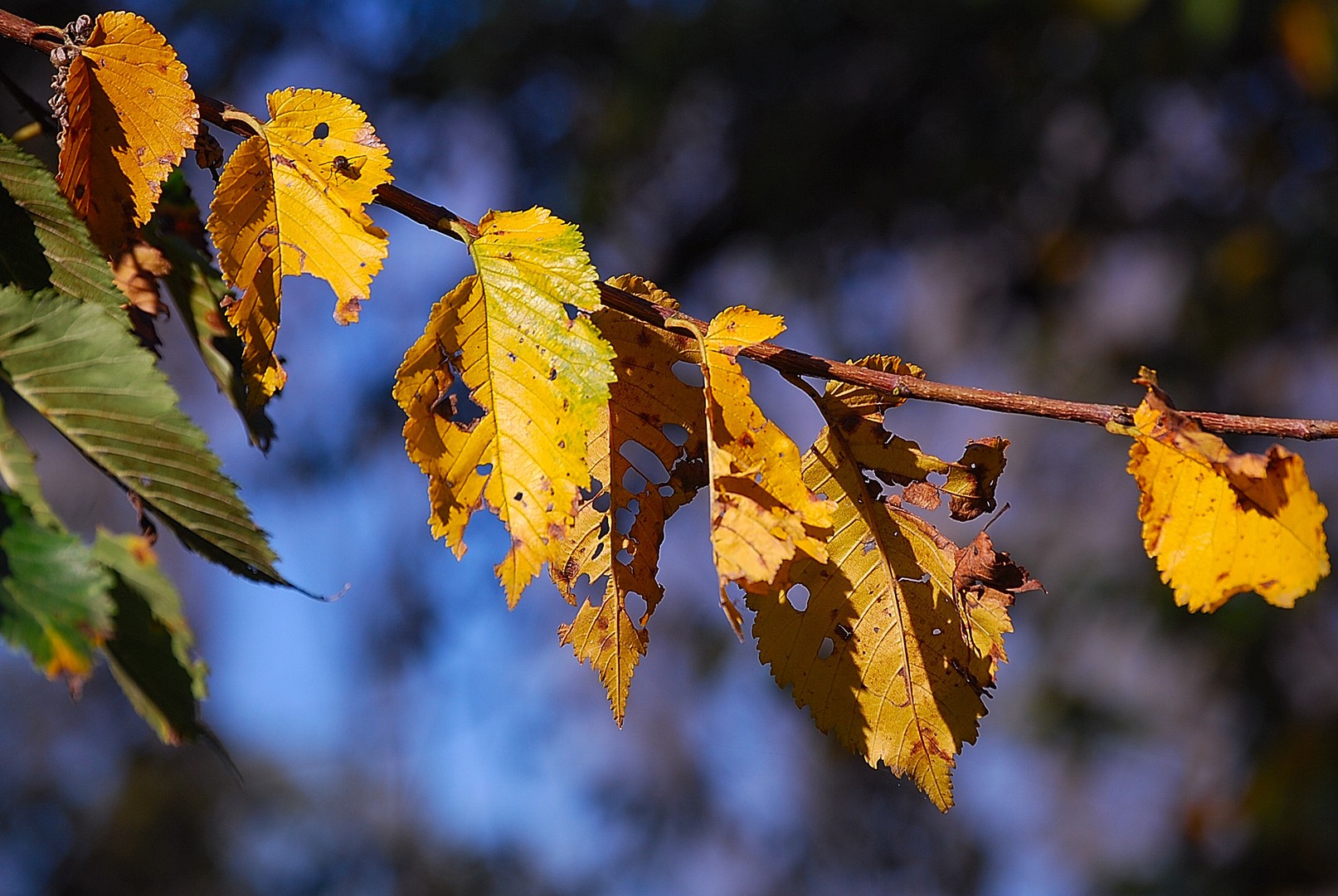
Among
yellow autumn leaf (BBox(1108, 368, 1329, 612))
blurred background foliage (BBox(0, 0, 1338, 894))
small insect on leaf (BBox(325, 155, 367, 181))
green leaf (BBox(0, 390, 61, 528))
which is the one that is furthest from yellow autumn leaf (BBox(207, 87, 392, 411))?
blurred background foliage (BBox(0, 0, 1338, 894))

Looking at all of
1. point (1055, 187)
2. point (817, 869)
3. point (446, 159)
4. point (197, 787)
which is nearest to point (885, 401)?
point (446, 159)

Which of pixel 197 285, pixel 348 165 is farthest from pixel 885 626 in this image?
pixel 197 285

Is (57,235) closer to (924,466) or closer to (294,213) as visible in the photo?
(294,213)

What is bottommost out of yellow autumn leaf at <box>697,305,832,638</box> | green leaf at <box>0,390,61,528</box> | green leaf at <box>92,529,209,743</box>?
green leaf at <box>92,529,209,743</box>

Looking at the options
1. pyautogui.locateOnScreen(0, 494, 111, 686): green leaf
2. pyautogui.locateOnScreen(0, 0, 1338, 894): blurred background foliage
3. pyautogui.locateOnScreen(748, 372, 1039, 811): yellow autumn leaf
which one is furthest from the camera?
pyautogui.locateOnScreen(0, 0, 1338, 894): blurred background foliage

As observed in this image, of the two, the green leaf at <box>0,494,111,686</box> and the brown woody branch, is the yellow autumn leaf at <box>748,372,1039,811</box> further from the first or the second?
the green leaf at <box>0,494,111,686</box>

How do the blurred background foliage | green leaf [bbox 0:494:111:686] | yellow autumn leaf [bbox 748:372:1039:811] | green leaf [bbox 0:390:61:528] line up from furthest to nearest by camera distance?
the blurred background foliage, yellow autumn leaf [bbox 748:372:1039:811], green leaf [bbox 0:390:61:528], green leaf [bbox 0:494:111:686]

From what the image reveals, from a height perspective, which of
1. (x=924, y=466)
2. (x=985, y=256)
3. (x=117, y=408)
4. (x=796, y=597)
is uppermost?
(x=985, y=256)
